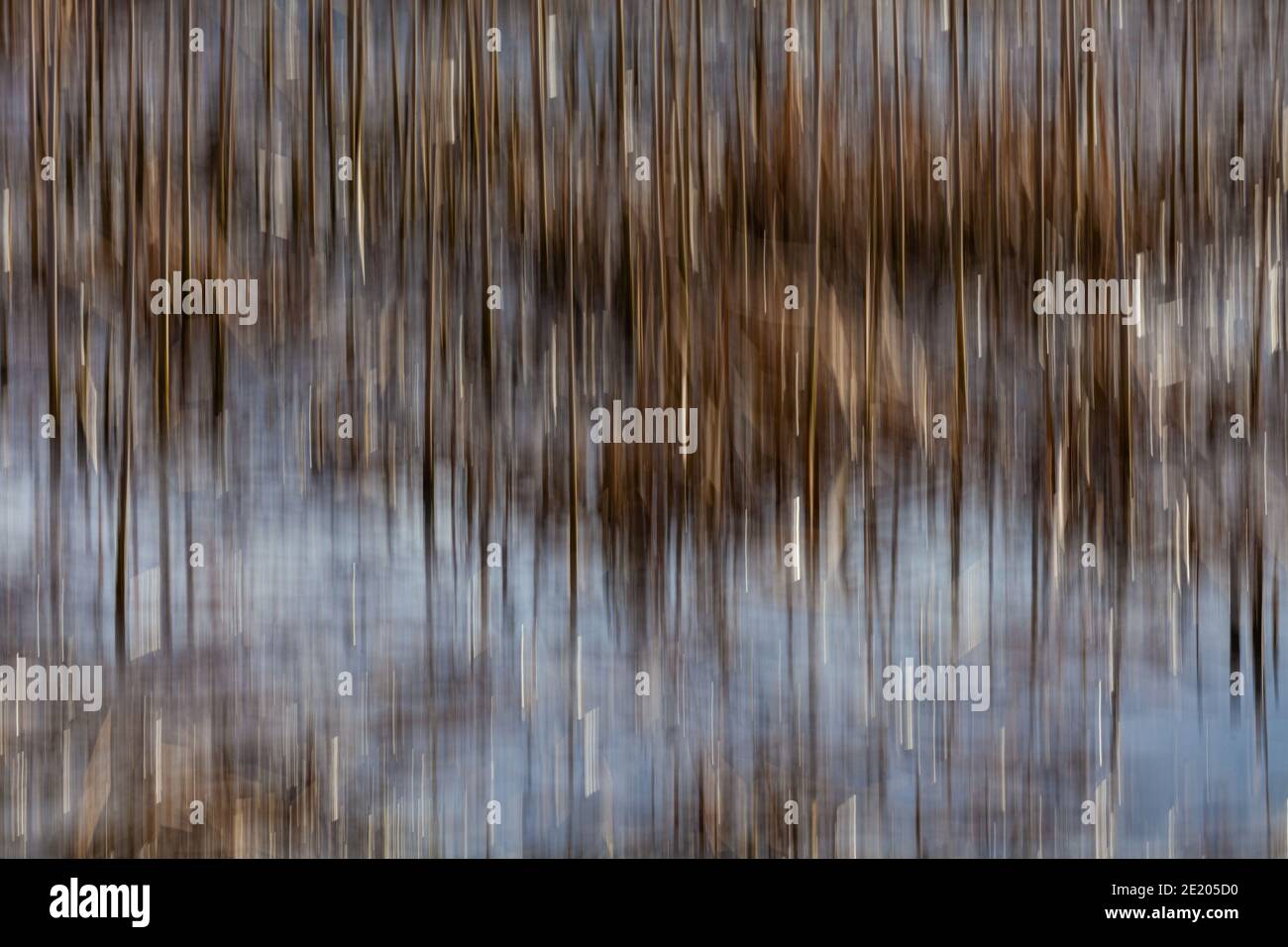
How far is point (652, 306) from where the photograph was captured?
4.39 ft

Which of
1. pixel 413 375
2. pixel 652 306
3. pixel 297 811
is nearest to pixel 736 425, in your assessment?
pixel 652 306

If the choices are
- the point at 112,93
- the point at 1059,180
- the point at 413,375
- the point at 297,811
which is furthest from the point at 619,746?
the point at 112,93

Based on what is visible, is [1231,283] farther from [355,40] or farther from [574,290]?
[355,40]

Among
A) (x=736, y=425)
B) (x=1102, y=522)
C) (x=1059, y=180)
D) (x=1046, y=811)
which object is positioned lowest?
(x=1046, y=811)

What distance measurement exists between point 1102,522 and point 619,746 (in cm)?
59

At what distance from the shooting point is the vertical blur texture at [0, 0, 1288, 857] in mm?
1333

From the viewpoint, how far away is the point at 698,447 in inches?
52.5

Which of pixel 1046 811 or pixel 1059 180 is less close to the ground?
pixel 1059 180

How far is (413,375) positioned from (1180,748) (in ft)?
3.10

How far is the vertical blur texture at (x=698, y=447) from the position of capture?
1.33 m

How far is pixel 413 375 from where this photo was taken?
133 centimetres
